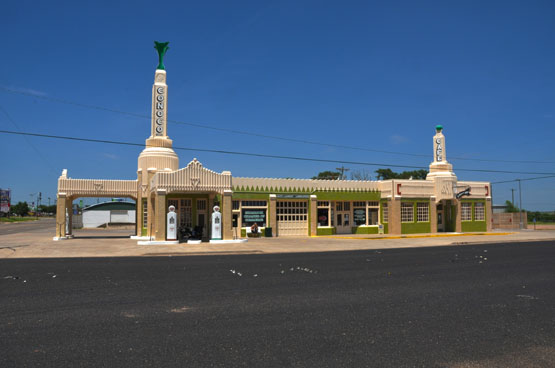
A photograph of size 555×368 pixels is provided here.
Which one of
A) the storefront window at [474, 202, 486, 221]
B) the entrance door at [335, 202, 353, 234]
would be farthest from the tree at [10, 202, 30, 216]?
the storefront window at [474, 202, 486, 221]

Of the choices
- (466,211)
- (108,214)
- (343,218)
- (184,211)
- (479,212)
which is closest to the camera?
(184,211)

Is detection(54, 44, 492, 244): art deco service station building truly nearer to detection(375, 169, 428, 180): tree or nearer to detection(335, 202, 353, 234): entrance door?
detection(335, 202, 353, 234): entrance door

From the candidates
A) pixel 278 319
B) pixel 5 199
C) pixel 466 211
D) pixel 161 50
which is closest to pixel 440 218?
pixel 466 211

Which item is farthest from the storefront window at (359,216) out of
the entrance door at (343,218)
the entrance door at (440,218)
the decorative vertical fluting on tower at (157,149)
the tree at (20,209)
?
the tree at (20,209)

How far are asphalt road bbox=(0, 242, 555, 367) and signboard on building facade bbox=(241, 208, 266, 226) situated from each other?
20510 millimetres

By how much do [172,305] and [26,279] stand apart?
19.5 feet

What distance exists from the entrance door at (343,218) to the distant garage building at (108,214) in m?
40.7

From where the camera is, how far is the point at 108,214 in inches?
2576

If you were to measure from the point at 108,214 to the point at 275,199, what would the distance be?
4134 centimetres

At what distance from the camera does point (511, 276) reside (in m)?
12.0

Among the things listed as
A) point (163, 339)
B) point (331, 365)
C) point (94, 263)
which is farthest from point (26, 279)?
point (331, 365)

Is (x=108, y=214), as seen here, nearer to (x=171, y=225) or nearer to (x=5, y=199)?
(x=171, y=225)

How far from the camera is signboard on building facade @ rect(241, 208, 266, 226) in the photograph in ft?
110

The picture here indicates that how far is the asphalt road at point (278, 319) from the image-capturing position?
522 centimetres
